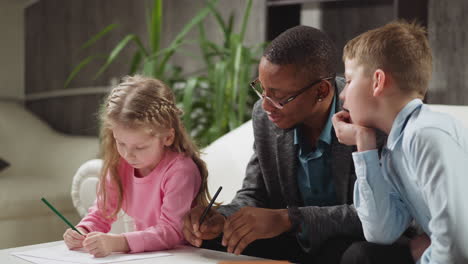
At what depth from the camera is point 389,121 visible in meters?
1.32

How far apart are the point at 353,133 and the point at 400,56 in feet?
0.59

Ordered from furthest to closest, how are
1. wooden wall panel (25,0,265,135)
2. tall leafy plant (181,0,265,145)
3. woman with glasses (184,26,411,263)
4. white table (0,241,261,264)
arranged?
wooden wall panel (25,0,265,135) → tall leafy plant (181,0,265,145) → woman with glasses (184,26,411,263) → white table (0,241,261,264)

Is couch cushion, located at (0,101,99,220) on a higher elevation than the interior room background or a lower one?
lower

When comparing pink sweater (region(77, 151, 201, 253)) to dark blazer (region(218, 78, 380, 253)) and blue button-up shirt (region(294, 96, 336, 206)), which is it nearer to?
dark blazer (region(218, 78, 380, 253))

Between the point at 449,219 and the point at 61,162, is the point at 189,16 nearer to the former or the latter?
the point at 61,162

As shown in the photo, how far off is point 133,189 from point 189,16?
5.83ft

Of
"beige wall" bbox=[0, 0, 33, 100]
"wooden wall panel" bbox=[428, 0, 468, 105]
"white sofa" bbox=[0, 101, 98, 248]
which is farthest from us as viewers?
"beige wall" bbox=[0, 0, 33, 100]

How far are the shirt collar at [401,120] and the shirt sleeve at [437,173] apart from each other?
0.08 m

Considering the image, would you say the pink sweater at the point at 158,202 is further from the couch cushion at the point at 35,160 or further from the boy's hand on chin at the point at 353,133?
the couch cushion at the point at 35,160

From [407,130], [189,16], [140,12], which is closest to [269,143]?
[407,130]

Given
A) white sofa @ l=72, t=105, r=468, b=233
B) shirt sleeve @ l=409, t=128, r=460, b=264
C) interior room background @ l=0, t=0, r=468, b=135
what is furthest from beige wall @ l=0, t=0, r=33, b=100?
shirt sleeve @ l=409, t=128, r=460, b=264

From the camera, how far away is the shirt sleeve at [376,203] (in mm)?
1288

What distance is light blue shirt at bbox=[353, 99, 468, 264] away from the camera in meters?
1.16

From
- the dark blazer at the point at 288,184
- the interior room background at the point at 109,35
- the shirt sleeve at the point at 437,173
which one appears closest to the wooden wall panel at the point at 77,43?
the interior room background at the point at 109,35
